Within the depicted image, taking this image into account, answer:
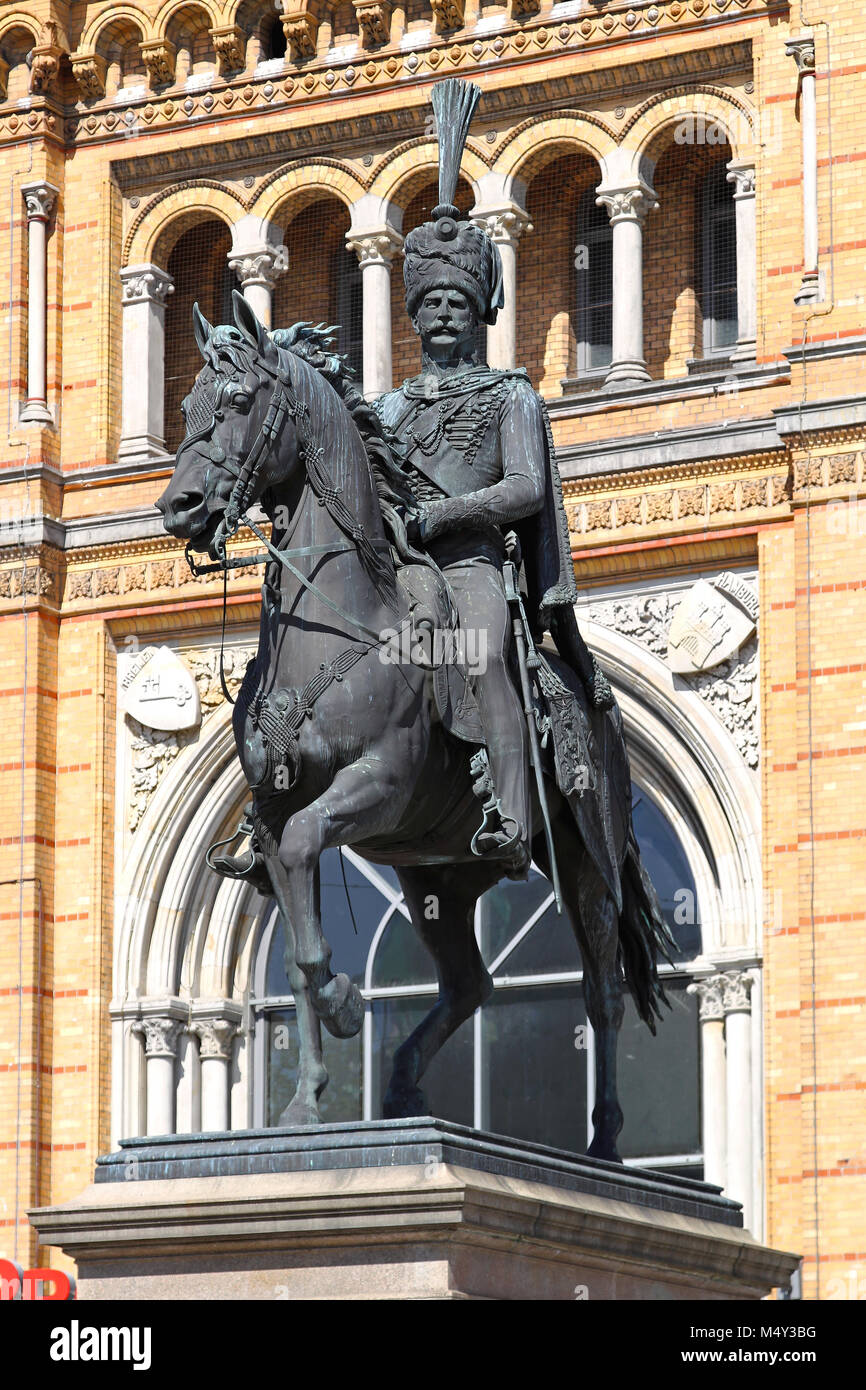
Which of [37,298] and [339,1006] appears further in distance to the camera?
[37,298]

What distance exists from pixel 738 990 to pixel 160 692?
5335 millimetres

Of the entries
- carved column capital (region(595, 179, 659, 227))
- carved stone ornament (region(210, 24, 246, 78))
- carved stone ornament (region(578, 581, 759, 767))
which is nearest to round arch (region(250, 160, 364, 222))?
carved stone ornament (region(210, 24, 246, 78))

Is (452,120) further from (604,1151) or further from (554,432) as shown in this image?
(554,432)

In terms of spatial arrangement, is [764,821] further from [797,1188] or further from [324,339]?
[324,339]

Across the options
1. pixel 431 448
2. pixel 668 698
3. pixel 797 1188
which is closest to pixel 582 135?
pixel 668 698

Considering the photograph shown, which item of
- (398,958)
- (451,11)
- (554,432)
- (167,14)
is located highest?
(167,14)

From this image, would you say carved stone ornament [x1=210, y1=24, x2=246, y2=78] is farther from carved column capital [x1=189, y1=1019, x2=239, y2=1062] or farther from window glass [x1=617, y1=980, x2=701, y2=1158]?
window glass [x1=617, y1=980, x2=701, y2=1158]

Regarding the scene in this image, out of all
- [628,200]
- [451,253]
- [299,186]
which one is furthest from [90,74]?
[451,253]

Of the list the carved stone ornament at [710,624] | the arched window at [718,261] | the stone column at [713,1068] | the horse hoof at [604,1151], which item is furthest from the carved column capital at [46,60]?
the horse hoof at [604,1151]

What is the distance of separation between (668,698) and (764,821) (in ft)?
3.92

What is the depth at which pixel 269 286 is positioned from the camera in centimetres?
2264

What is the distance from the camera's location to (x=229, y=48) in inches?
897

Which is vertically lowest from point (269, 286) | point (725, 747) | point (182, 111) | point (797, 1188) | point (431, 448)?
point (797, 1188)

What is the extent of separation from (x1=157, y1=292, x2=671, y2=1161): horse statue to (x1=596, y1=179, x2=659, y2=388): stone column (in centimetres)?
1152
